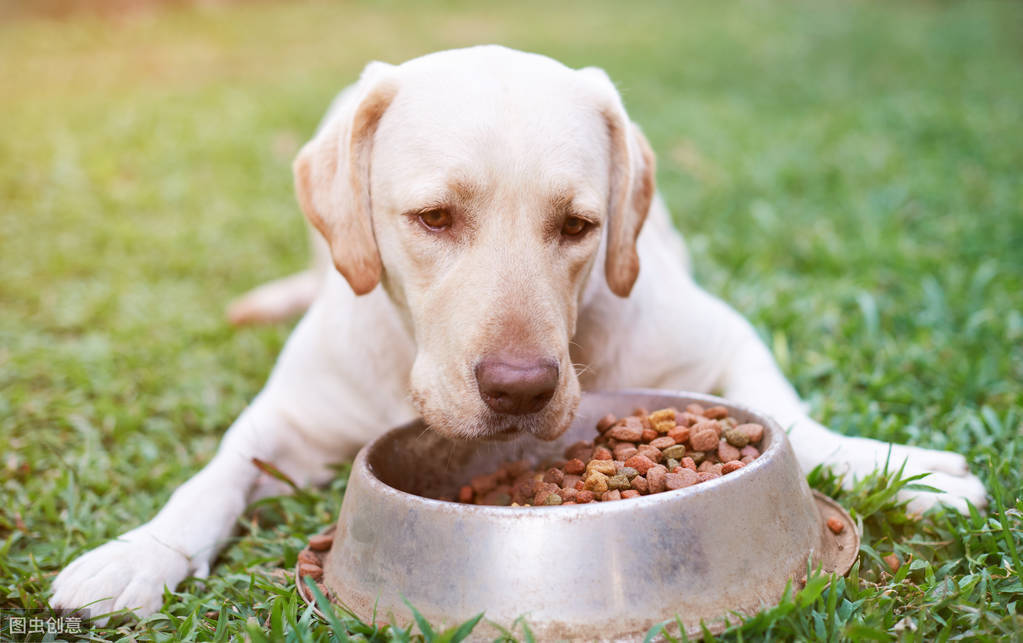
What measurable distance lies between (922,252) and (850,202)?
1118mm

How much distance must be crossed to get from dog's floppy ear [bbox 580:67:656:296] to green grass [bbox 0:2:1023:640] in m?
0.85

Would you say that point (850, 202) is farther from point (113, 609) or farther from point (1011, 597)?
point (113, 609)

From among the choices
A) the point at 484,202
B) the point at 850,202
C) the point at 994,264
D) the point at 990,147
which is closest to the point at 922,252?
the point at 994,264

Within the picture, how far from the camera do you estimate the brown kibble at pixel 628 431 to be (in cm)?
232

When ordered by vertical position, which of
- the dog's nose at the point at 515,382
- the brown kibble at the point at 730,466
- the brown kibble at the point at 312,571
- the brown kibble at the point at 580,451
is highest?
the dog's nose at the point at 515,382

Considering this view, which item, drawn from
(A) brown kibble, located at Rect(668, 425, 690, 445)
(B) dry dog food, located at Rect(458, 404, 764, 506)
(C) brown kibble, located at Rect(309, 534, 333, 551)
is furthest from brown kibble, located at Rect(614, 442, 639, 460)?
(C) brown kibble, located at Rect(309, 534, 333, 551)

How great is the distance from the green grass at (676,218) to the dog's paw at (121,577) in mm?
61

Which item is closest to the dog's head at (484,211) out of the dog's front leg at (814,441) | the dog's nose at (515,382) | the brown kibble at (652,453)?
the dog's nose at (515,382)

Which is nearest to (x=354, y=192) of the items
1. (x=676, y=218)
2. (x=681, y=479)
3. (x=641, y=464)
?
(x=641, y=464)

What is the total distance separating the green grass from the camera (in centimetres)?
229

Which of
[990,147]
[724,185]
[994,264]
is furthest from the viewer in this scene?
[990,147]

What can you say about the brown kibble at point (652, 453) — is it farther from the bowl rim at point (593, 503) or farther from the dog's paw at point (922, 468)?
the dog's paw at point (922, 468)

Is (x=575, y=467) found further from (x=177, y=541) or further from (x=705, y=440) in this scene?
→ (x=177, y=541)

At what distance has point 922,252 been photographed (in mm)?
4656
